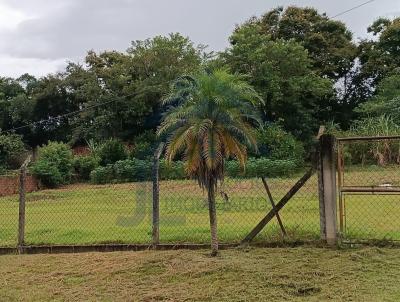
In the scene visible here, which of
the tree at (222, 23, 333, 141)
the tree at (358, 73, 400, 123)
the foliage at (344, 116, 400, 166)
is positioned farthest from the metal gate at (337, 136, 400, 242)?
the tree at (222, 23, 333, 141)

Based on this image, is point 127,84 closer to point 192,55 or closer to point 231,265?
point 192,55

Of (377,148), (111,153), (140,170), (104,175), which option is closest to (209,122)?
(377,148)

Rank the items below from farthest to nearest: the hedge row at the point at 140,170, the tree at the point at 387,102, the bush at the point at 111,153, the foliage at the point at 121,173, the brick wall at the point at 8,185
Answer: the bush at the point at 111,153, the tree at the point at 387,102, the foliage at the point at 121,173, the brick wall at the point at 8,185, the hedge row at the point at 140,170

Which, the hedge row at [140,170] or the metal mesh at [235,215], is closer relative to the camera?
the metal mesh at [235,215]

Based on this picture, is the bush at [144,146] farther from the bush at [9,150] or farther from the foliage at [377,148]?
the foliage at [377,148]

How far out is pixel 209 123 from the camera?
6.21 m

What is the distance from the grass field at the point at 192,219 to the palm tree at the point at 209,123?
135 cm

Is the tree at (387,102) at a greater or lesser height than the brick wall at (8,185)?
greater

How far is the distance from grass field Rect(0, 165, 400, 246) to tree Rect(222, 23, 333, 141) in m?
13.3

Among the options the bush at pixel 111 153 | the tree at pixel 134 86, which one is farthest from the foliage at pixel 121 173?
the tree at pixel 134 86

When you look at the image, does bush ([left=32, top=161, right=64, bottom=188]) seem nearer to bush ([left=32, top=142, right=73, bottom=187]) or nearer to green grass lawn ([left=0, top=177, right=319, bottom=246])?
bush ([left=32, top=142, right=73, bottom=187])

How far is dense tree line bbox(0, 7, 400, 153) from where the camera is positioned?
1115 inches

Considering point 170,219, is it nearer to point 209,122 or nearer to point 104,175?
point 209,122

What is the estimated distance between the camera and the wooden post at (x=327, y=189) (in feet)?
22.0
